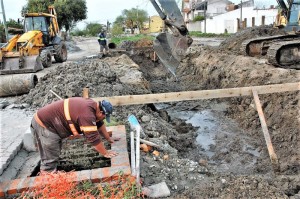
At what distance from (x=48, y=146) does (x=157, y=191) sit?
1853 mm

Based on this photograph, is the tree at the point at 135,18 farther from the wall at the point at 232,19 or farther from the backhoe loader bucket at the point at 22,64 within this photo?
the backhoe loader bucket at the point at 22,64

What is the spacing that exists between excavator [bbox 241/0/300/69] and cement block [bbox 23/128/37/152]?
315 inches

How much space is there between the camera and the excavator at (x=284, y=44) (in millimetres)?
10195

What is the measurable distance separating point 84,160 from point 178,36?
5.35 meters

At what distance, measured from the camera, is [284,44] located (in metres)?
10.1

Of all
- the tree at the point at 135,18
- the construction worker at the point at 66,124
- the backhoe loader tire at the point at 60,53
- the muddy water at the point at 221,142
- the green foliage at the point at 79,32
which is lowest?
the muddy water at the point at 221,142

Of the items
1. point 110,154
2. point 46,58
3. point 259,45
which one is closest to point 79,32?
point 46,58

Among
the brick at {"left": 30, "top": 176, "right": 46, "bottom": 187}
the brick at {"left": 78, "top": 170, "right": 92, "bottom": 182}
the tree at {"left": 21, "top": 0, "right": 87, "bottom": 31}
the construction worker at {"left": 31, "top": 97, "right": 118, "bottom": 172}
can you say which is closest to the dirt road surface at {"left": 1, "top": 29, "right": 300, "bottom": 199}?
the brick at {"left": 78, "top": 170, "right": 92, "bottom": 182}

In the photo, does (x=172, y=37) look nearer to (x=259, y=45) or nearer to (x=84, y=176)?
(x=259, y=45)

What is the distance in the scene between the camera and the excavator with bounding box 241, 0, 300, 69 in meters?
10.2

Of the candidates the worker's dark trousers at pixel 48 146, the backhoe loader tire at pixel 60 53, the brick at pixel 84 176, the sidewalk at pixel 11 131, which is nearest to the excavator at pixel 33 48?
the backhoe loader tire at pixel 60 53

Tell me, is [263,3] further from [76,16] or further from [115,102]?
[115,102]

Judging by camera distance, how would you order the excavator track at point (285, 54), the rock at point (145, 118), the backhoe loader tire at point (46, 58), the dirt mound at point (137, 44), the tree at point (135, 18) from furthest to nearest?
the tree at point (135, 18) < the dirt mound at point (137, 44) < the backhoe loader tire at point (46, 58) < the excavator track at point (285, 54) < the rock at point (145, 118)

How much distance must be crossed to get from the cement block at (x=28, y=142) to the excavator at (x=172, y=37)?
5.05 meters
